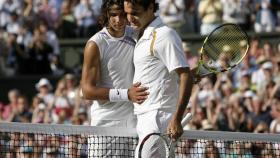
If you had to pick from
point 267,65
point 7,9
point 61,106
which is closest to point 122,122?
point 267,65

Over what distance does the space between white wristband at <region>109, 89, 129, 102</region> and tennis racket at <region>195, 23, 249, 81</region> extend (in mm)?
682

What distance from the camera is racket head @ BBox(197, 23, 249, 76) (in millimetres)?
8977

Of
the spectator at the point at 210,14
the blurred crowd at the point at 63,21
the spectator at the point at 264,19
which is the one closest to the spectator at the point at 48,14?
the blurred crowd at the point at 63,21

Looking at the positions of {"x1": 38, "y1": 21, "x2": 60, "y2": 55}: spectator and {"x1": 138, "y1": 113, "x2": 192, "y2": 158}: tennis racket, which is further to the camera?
{"x1": 38, "y1": 21, "x2": 60, "y2": 55}: spectator

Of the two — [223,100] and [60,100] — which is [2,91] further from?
[223,100]

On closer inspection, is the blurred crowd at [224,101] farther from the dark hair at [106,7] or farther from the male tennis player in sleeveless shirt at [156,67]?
the male tennis player in sleeveless shirt at [156,67]

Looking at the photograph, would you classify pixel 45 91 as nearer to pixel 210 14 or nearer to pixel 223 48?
pixel 210 14

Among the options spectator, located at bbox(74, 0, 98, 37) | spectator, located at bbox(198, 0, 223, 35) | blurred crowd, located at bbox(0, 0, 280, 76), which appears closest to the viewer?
spectator, located at bbox(198, 0, 223, 35)

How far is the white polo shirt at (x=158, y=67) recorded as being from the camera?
8148mm

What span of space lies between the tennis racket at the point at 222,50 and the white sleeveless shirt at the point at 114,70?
0.65 metres

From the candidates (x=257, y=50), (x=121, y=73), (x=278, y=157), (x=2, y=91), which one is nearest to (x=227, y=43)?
(x=121, y=73)

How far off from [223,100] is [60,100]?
3.65 meters

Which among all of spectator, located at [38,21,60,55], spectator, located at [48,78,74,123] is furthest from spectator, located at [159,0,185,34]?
spectator, located at [48,78,74,123]

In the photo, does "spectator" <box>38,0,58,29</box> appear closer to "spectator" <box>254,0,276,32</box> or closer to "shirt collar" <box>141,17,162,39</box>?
"spectator" <box>254,0,276,32</box>
